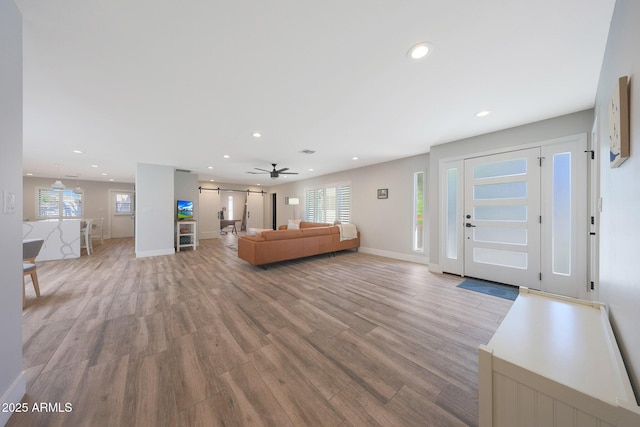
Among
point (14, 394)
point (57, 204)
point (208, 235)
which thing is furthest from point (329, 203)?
point (57, 204)

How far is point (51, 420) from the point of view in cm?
125

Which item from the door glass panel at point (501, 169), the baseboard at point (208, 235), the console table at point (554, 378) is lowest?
the baseboard at point (208, 235)

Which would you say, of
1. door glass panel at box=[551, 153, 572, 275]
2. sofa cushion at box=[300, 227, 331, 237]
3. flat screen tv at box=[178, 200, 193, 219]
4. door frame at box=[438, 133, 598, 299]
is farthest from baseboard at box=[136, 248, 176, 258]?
door glass panel at box=[551, 153, 572, 275]

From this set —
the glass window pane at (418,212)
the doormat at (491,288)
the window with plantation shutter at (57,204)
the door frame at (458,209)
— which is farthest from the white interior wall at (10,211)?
the window with plantation shutter at (57,204)

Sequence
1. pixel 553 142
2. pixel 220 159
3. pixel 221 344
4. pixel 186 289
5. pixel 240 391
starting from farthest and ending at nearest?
pixel 220 159 → pixel 186 289 → pixel 553 142 → pixel 221 344 → pixel 240 391

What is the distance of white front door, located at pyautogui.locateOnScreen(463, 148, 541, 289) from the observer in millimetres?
3107

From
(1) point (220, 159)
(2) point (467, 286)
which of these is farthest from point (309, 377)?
(1) point (220, 159)

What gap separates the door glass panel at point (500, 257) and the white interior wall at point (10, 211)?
517 centimetres

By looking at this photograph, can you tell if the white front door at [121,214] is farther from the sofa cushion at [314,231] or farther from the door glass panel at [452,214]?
the door glass panel at [452,214]

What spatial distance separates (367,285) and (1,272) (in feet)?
11.6

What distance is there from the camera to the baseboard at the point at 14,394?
3.97ft

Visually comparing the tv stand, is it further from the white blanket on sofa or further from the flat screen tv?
the white blanket on sofa

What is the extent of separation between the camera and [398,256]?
5316 millimetres

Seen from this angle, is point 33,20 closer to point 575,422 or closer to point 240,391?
point 240,391
